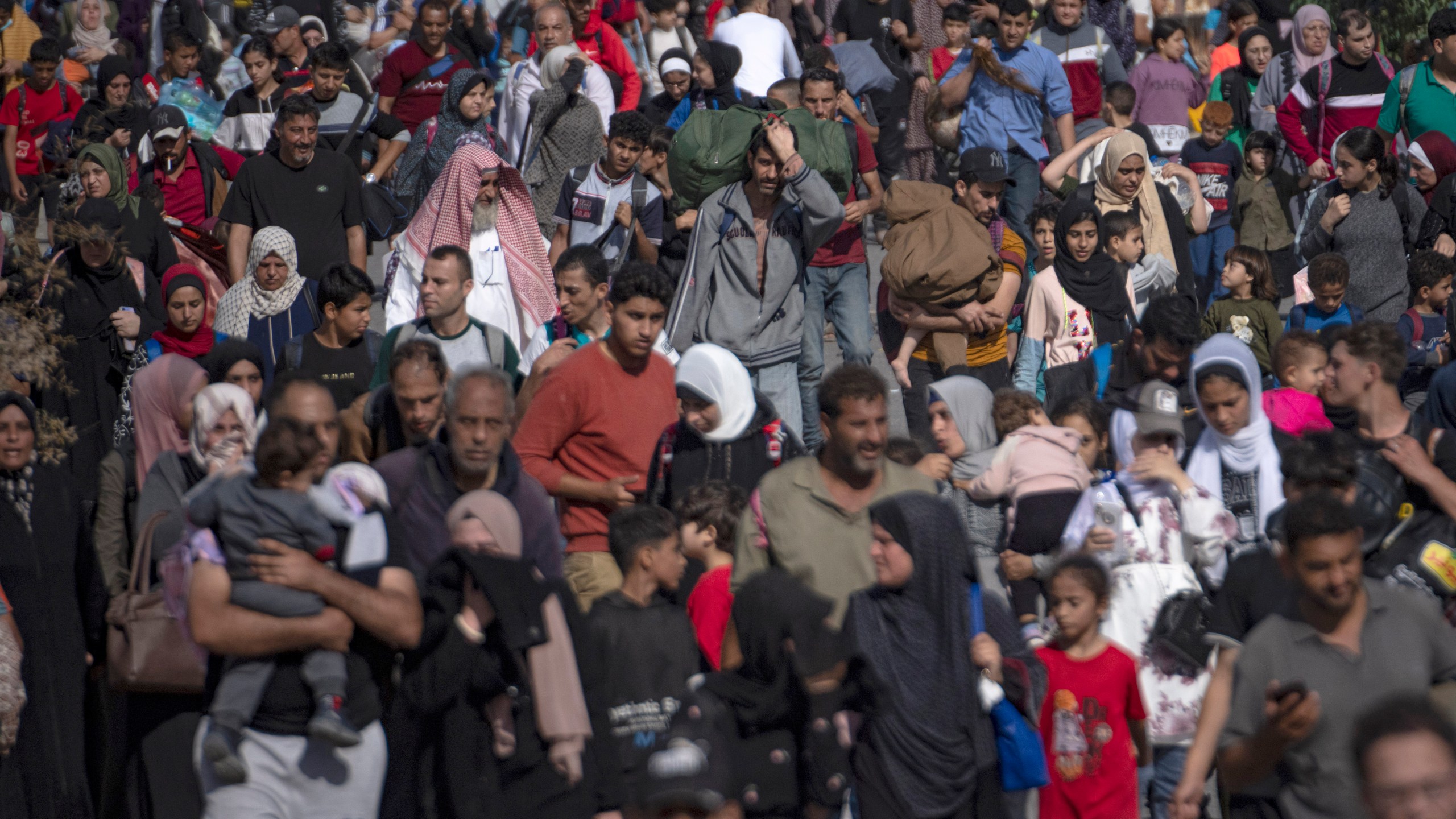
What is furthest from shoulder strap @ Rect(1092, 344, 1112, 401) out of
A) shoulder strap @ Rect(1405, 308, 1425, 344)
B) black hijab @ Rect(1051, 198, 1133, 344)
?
shoulder strap @ Rect(1405, 308, 1425, 344)

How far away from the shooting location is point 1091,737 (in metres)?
5.52

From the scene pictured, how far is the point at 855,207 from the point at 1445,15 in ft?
14.3

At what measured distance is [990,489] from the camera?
7016 mm

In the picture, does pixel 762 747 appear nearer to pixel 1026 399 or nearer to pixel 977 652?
pixel 977 652

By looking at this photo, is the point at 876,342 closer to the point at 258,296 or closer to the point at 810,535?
the point at 258,296

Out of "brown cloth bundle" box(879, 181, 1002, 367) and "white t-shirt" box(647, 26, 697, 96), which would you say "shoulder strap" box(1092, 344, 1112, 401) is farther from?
"white t-shirt" box(647, 26, 697, 96)

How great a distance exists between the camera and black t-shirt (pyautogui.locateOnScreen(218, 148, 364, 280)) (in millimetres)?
10078

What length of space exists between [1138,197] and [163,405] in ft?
19.4

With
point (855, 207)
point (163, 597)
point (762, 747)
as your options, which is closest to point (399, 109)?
point (855, 207)

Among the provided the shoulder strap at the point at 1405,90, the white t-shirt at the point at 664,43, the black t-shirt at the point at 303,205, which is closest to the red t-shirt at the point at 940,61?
the white t-shirt at the point at 664,43

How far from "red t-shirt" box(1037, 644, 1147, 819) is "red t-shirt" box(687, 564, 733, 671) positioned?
0.98 metres

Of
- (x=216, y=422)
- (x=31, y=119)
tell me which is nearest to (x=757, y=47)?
(x=31, y=119)

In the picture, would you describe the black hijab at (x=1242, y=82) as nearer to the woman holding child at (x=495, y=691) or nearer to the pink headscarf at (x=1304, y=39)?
the pink headscarf at (x=1304, y=39)

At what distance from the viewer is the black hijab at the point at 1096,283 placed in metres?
9.39
